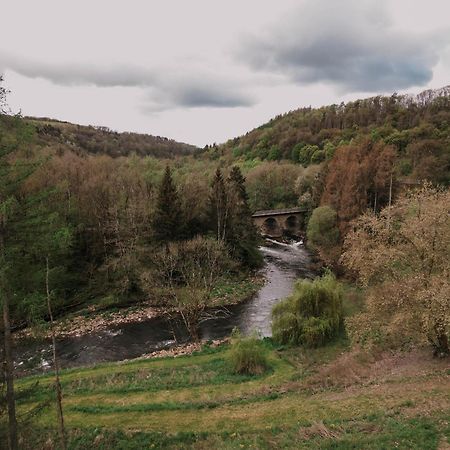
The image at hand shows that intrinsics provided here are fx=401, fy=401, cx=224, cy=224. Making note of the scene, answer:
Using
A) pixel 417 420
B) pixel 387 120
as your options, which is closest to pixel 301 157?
pixel 387 120

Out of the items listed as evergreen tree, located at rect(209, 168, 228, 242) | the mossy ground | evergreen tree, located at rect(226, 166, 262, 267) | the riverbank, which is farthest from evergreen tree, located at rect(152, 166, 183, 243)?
the mossy ground

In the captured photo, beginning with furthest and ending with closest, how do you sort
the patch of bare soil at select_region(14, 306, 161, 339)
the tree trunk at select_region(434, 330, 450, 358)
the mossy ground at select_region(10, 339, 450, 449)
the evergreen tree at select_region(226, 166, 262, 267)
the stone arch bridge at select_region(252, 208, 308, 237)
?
the stone arch bridge at select_region(252, 208, 308, 237), the evergreen tree at select_region(226, 166, 262, 267), the patch of bare soil at select_region(14, 306, 161, 339), the tree trunk at select_region(434, 330, 450, 358), the mossy ground at select_region(10, 339, 450, 449)

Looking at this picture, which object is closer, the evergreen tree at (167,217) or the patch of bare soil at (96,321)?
the patch of bare soil at (96,321)

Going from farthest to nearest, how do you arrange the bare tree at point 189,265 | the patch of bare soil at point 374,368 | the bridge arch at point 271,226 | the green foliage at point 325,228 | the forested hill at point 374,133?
the bridge arch at point 271,226 < the forested hill at point 374,133 < the green foliage at point 325,228 < the bare tree at point 189,265 < the patch of bare soil at point 374,368

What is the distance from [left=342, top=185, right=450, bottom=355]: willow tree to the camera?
15.9m

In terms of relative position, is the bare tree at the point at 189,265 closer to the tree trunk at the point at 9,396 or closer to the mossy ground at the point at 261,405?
the mossy ground at the point at 261,405

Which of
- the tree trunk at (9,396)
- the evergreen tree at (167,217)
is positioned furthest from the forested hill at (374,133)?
the tree trunk at (9,396)

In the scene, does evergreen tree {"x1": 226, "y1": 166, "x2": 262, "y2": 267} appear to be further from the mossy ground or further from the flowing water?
the mossy ground

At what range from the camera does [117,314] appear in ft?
112

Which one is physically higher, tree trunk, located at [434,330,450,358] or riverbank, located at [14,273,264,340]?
tree trunk, located at [434,330,450,358]

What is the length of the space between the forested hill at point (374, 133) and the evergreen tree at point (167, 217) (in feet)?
98.0

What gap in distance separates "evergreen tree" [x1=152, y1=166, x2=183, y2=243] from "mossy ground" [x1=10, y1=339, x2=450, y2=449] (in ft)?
55.2

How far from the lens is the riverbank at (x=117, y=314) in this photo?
30953 mm

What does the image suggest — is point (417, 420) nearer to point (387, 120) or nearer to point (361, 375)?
point (361, 375)
